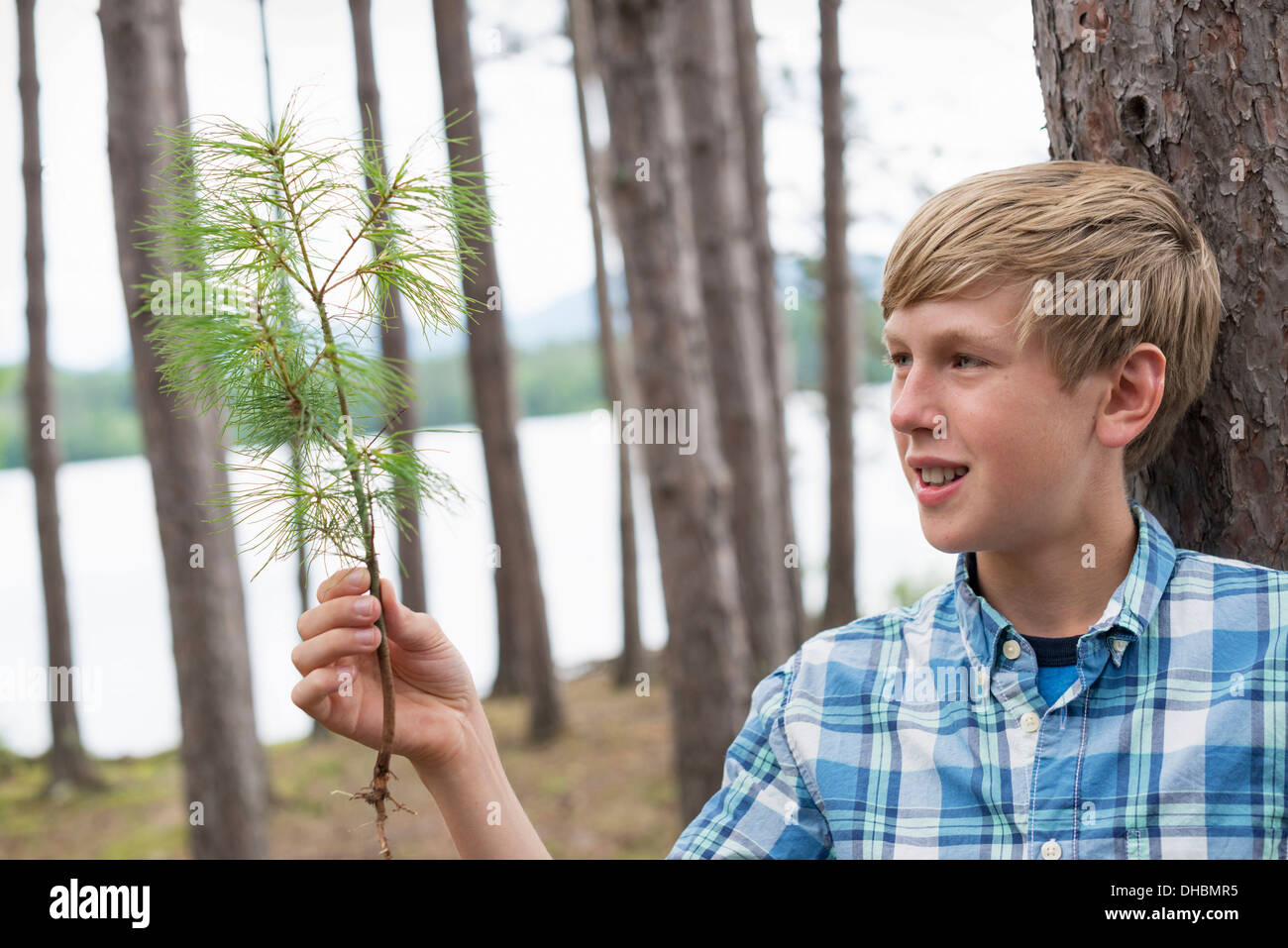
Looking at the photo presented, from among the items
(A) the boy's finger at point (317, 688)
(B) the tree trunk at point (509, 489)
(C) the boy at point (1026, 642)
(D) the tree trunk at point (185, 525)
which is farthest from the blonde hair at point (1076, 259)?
(B) the tree trunk at point (509, 489)

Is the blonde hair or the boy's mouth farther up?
the blonde hair

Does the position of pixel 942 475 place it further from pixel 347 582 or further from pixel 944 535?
pixel 347 582

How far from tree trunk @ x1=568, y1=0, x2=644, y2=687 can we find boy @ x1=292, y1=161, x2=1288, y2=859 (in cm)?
854

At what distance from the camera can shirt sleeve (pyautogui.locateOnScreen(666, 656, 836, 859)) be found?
175 cm

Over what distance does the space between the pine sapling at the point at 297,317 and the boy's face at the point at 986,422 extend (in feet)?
2.38

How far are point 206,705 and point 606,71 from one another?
4.04 meters

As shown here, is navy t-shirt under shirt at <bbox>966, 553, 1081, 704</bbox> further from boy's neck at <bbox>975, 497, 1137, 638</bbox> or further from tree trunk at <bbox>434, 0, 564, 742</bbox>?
tree trunk at <bbox>434, 0, 564, 742</bbox>

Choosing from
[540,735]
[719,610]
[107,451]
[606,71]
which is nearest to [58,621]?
[540,735]

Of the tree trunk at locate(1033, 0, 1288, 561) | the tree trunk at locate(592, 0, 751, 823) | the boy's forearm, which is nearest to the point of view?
the boy's forearm

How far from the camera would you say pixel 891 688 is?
1.82 m

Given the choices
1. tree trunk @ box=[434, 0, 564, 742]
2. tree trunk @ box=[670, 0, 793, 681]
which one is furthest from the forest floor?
tree trunk @ box=[670, 0, 793, 681]

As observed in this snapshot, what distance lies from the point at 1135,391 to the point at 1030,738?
600 mm

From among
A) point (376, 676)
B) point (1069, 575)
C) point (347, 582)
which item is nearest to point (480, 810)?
point (376, 676)
